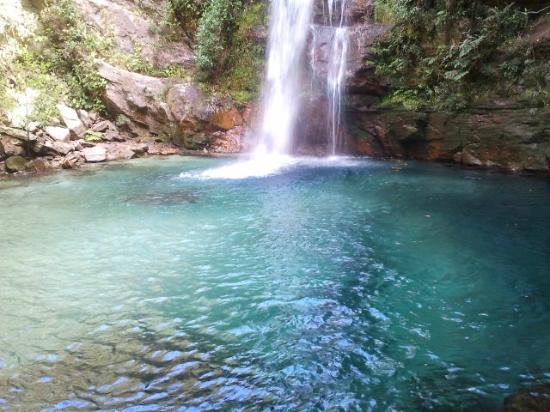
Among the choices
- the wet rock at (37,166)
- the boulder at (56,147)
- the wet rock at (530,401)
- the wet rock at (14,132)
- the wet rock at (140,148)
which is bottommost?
the wet rock at (530,401)

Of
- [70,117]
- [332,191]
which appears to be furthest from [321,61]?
[70,117]

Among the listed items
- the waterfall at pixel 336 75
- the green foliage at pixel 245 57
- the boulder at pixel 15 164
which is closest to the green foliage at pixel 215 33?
the green foliage at pixel 245 57

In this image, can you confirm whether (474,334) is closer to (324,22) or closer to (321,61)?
(321,61)

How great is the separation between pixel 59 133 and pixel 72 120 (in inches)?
40.9

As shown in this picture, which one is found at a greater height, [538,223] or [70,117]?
[70,117]

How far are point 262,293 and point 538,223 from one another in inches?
245

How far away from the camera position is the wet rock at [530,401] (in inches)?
130

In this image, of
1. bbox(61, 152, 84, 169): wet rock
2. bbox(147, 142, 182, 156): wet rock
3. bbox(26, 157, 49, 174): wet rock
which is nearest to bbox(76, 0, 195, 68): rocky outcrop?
bbox(147, 142, 182, 156): wet rock

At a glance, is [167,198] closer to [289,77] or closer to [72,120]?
[72,120]

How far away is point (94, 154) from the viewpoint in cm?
1612

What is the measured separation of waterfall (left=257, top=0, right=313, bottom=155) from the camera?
18.4 m

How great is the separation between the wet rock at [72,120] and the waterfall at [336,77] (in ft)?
33.0

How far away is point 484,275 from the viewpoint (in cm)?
620

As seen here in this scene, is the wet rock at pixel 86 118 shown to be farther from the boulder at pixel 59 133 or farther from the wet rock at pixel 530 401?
the wet rock at pixel 530 401
